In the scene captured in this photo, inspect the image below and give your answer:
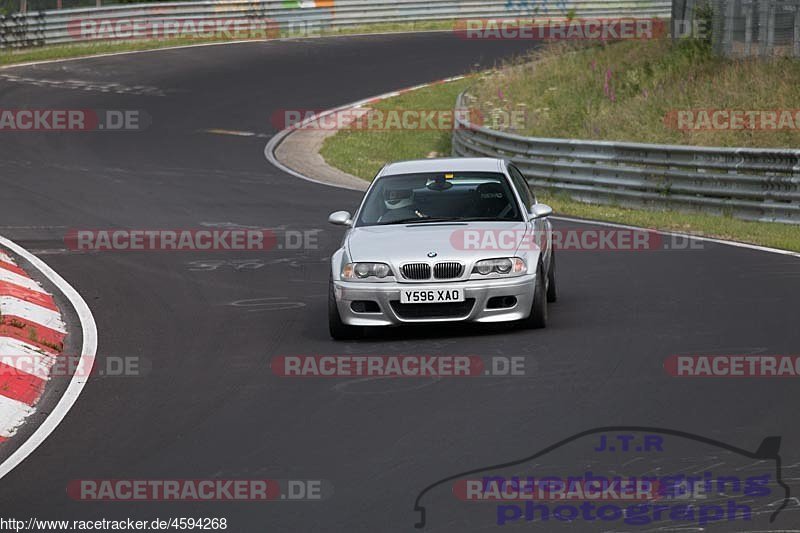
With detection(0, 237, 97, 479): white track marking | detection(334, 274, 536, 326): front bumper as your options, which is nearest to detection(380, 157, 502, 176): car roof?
detection(334, 274, 536, 326): front bumper

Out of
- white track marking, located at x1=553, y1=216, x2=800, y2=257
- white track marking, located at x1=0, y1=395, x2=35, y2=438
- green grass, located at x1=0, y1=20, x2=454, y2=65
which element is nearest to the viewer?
white track marking, located at x1=0, y1=395, x2=35, y2=438

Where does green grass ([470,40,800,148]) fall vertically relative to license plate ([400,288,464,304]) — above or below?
below

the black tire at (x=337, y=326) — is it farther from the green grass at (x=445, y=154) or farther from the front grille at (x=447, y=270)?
the green grass at (x=445, y=154)

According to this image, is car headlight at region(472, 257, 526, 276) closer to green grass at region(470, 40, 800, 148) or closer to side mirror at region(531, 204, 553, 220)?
side mirror at region(531, 204, 553, 220)

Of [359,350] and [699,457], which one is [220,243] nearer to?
[359,350]

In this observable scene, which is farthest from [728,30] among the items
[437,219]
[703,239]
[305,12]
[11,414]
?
[305,12]

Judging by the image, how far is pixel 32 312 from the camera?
12461 mm

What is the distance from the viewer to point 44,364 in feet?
35.0

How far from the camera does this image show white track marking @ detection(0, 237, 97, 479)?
8.16 meters

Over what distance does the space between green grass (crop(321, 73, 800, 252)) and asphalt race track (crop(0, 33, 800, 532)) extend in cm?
128

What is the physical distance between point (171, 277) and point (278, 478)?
304 inches

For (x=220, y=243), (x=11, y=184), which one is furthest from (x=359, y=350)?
(x=11, y=184)

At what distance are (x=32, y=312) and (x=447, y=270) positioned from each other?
413 cm

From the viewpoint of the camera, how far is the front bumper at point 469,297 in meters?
11.0
